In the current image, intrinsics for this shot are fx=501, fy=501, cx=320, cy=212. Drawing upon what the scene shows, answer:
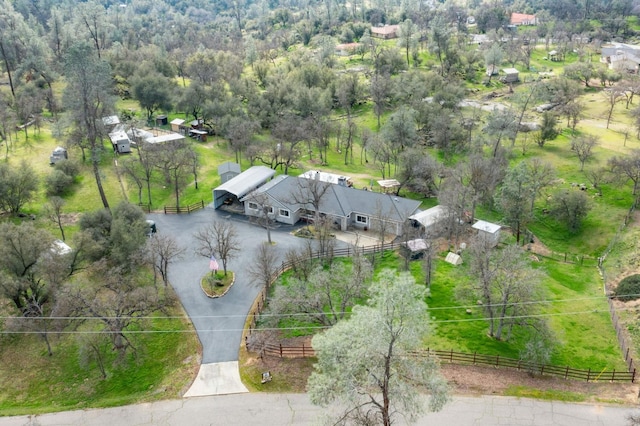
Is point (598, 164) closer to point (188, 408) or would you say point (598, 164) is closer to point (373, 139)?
point (373, 139)

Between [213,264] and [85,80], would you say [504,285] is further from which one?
[85,80]

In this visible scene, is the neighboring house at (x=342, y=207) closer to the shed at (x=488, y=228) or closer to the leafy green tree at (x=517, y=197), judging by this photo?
the shed at (x=488, y=228)

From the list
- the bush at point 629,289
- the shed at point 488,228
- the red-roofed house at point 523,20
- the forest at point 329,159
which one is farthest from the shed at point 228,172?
the red-roofed house at point 523,20

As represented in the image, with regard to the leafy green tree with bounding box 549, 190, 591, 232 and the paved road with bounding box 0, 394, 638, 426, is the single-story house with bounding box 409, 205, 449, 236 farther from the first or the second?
the paved road with bounding box 0, 394, 638, 426

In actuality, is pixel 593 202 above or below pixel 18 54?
below

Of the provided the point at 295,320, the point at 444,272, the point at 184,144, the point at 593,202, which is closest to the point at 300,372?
the point at 295,320
